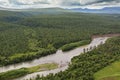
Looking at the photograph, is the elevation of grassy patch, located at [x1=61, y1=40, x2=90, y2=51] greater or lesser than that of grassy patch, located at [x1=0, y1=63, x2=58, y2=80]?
greater

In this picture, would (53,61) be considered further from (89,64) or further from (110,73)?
(110,73)

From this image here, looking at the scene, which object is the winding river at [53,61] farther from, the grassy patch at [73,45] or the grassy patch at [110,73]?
the grassy patch at [110,73]

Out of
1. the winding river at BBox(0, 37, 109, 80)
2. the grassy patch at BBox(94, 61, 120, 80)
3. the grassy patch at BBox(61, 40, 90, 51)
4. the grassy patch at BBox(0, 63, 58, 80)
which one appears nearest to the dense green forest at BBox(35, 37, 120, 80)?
the grassy patch at BBox(94, 61, 120, 80)

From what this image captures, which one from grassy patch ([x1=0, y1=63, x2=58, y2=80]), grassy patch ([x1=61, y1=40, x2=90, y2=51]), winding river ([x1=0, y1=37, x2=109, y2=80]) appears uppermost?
grassy patch ([x1=61, y1=40, x2=90, y2=51])

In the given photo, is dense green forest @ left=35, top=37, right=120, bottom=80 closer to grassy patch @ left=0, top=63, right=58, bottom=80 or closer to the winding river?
the winding river

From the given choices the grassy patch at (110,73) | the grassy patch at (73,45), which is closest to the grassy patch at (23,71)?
the grassy patch at (110,73)

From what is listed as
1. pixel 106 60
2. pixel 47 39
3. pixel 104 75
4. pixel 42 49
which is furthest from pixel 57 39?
pixel 104 75
